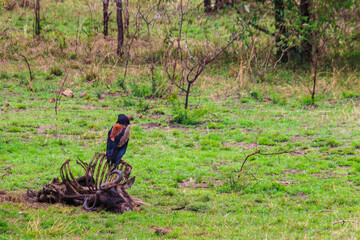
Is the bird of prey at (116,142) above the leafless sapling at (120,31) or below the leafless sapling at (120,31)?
below

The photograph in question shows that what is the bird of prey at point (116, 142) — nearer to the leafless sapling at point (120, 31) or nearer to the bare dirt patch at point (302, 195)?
the bare dirt patch at point (302, 195)

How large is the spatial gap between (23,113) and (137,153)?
4.73m

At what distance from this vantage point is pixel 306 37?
19766 millimetres

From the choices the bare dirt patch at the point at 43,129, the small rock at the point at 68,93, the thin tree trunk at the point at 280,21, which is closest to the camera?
the bare dirt patch at the point at 43,129

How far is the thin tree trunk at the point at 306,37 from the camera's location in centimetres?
1932

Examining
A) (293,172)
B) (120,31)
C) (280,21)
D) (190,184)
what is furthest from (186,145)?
(280,21)

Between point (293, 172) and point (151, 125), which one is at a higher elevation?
point (151, 125)

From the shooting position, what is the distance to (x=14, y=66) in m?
18.4

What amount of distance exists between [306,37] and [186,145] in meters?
11.0

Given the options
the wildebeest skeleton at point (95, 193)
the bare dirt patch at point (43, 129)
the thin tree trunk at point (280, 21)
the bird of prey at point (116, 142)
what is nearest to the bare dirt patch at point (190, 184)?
the wildebeest skeleton at point (95, 193)

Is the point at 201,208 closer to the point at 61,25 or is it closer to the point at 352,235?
the point at 352,235

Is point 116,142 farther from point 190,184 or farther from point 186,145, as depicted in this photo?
point 186,145

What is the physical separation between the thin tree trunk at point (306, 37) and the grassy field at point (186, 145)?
1383 mm

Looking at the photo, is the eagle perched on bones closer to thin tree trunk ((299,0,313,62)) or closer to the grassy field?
the grassy field
